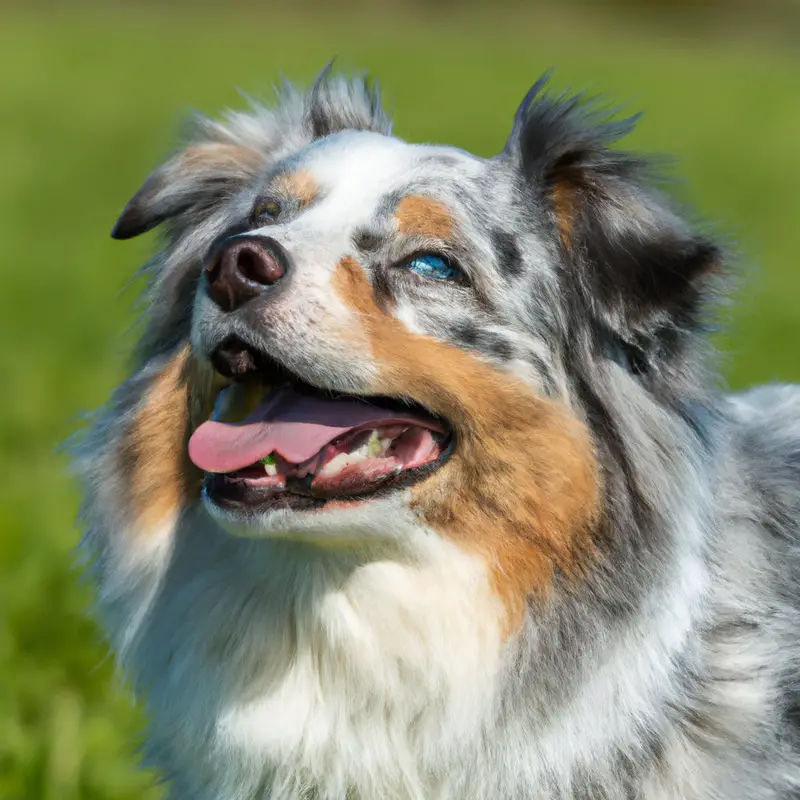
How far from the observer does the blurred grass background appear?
5.39 meters

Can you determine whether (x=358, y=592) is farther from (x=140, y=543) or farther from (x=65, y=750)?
(x=65, y=750)

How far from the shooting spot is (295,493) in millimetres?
3639

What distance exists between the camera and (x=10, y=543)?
671cm

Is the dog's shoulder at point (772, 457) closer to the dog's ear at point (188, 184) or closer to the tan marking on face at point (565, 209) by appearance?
the tan marking on face at point (565, 209)

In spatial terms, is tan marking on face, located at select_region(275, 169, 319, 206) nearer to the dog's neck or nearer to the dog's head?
the dog's head

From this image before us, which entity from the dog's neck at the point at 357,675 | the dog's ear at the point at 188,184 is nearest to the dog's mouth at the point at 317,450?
the dog's neck at the point at 357,675

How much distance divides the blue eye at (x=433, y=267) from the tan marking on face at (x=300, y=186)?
1.32ft

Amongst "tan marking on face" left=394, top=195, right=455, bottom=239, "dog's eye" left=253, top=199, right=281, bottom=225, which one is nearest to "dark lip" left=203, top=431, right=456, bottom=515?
"tan marking on face" left=394, top=195, right=455, bottom=239

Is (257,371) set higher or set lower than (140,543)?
higher

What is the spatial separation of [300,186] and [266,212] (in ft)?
0.47

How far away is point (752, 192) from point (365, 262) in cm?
1773

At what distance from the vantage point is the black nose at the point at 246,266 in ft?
11.7

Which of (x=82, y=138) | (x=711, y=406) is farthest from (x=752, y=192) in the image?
(x=711, y=406)

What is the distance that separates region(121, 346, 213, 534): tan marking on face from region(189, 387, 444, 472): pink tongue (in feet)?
0.67
